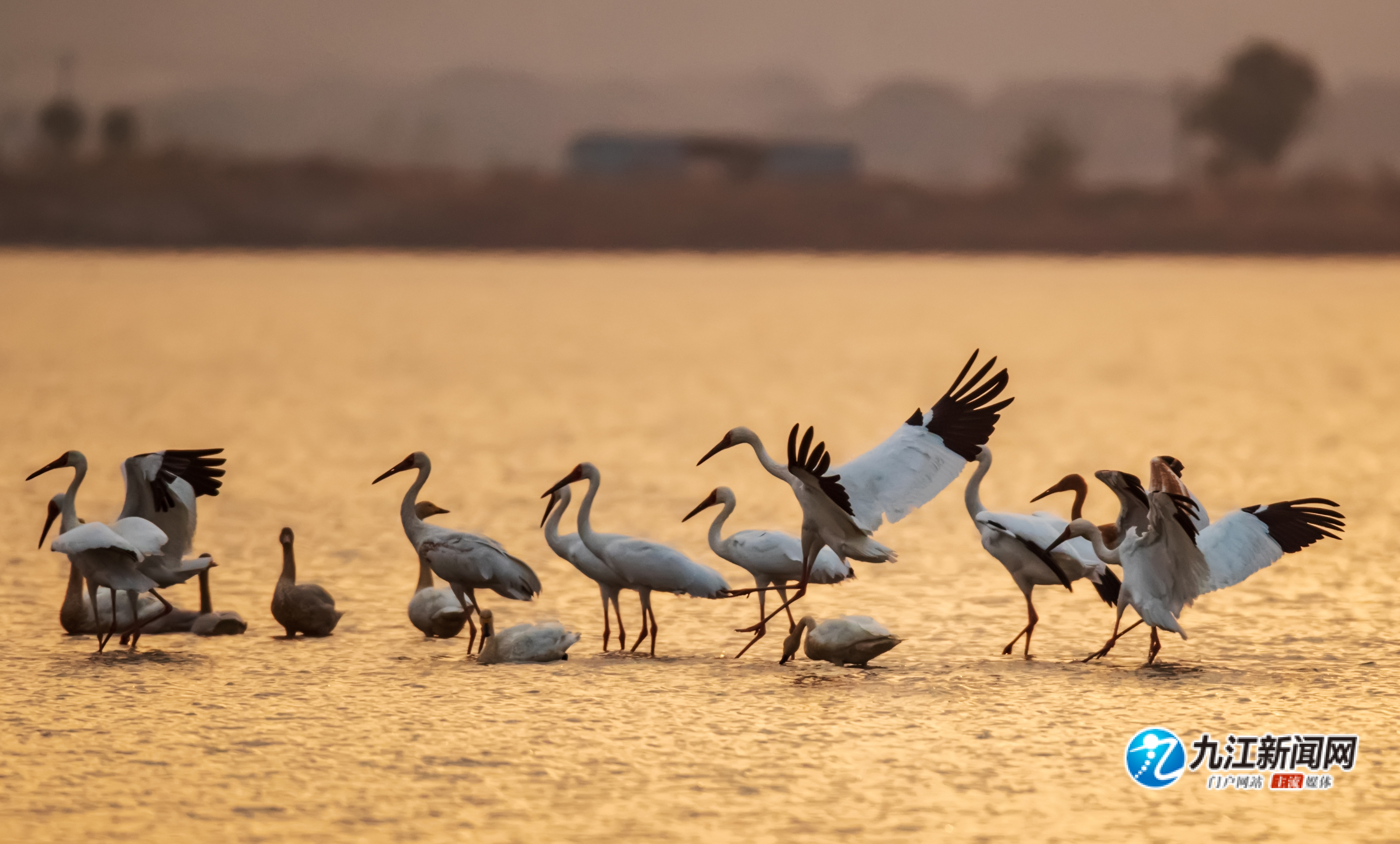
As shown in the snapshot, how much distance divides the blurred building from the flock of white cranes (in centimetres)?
9865

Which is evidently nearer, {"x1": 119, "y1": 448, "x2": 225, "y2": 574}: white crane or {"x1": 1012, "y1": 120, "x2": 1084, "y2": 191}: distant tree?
{"x1": 119, "y1": 448, "x2": 225, "y2": 574}: white crane

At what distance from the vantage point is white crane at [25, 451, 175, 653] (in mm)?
10625

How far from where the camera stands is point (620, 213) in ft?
338

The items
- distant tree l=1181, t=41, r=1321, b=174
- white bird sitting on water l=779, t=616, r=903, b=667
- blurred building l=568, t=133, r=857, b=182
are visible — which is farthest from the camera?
distant tree l=1181, t=41, r=1321, b=174

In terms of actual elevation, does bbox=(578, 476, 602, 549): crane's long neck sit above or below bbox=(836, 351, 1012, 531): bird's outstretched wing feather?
below

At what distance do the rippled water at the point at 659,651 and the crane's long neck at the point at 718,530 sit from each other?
2.26 feet

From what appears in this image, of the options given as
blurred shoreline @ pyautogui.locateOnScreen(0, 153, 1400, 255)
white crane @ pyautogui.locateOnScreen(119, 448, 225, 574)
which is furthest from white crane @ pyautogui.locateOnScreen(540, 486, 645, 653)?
blurred shoreline @ pyautogui.locateOnScreen(0, 153, 1400, 255)

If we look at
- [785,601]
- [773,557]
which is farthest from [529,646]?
[785,601]

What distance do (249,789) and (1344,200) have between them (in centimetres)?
10674

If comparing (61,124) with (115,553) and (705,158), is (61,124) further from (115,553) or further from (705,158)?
(115,553)

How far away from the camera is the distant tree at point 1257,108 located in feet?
481

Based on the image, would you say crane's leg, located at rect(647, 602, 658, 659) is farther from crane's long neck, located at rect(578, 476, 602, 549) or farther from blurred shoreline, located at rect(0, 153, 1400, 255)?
blurred shoreline, located at rect(0, 153, 1400, 255)

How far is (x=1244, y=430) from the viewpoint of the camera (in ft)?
87.4

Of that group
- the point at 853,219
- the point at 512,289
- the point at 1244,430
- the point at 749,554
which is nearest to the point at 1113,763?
the point at 749,554
